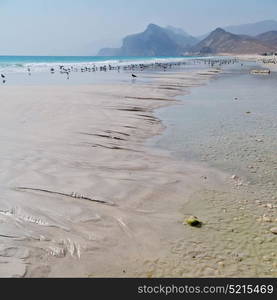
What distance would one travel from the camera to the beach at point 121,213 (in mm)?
4695

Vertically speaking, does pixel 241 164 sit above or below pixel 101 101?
below

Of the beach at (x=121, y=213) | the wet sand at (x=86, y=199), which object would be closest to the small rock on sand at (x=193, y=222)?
the beach at (x=121, y=213)

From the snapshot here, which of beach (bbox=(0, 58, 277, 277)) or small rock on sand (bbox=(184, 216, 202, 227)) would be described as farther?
small rock on sand (bbox=(184, 216, 202, 227))

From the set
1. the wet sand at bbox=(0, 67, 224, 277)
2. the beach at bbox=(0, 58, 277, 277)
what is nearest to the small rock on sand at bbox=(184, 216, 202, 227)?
the beach at bbox=(0, 58, 277, 277)

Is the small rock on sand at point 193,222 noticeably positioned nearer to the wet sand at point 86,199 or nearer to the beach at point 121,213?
the beach at point 121,213

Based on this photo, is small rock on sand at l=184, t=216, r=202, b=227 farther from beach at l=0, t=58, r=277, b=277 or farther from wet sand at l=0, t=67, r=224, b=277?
A: wet sand at l=0, t=67, r=224, b=277

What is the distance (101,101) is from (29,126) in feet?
24.1

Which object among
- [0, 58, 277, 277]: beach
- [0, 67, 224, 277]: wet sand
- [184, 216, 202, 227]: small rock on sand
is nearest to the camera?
[0, 58, 277, 277]: beach

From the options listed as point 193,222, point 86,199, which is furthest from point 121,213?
point 193,222

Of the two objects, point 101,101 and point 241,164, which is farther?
point 101,101

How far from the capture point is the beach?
15.4ft
